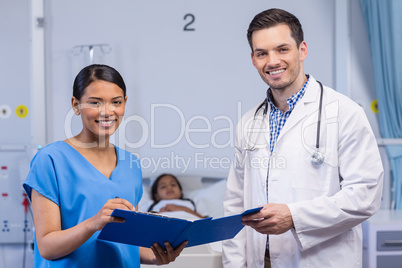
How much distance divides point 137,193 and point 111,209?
0.31m

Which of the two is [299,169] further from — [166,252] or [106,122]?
[106,122]

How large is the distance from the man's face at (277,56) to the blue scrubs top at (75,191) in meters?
0.64

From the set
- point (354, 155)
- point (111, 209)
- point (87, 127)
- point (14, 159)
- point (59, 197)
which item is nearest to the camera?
point (111, 209)

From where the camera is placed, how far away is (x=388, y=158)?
120 inches

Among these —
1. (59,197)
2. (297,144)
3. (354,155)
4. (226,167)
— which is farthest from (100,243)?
(226,167)

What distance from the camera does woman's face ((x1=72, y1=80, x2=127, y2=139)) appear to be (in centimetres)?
128

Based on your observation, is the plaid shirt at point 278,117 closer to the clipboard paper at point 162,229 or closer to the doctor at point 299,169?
the doctor at point 299,169

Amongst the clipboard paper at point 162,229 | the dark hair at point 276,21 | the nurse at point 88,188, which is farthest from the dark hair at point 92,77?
the dark hair at point 276,21

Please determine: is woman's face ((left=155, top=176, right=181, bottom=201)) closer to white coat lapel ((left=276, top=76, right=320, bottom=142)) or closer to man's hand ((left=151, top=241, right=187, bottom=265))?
white coat lapel ((left=276, top=76, right=320, bottom=142))

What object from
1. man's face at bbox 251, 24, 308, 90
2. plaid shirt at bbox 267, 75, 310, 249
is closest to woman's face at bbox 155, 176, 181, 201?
plaid shirt at bbox 267, 75, 310, 249

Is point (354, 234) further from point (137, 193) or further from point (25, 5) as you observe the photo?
point (25, 5)

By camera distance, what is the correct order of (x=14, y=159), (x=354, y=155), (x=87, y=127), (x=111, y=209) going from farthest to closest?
(x=14, y=159), (x=354, y=155), (x=87, y=127), (x=111, y=209)

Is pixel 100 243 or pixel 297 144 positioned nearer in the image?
pixel 100 243

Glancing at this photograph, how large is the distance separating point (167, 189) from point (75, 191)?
5.93 feet
